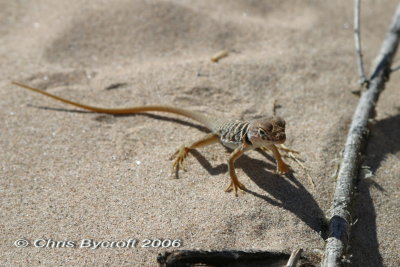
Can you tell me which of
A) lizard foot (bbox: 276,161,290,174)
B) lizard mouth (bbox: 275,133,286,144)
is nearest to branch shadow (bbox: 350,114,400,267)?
lizard foot (bbox: 276,161,290,174)

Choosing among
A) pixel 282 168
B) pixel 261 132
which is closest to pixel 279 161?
pixel 282 168

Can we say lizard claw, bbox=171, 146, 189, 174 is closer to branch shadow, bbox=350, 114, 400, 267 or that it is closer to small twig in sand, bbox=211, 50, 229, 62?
branch shadow, bbox=350, 114, 400, 267

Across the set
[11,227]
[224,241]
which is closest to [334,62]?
[224,241]

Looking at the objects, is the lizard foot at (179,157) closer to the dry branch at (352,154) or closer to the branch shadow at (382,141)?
the dry branch at (352,154)

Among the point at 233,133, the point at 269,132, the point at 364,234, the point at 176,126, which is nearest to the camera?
the point at 364,234

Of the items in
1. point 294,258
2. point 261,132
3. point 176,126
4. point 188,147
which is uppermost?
point 261,132

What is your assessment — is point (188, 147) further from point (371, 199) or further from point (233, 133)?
point (371, 199)
